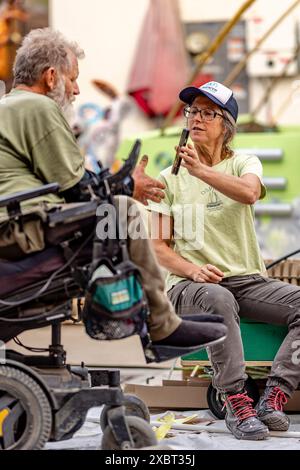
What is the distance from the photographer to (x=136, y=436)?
351cm

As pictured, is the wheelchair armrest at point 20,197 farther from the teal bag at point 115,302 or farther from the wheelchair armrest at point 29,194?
the teal bag at point 115,302

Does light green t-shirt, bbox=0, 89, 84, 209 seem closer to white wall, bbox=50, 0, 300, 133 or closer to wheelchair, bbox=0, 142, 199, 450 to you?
wheelchair, bbox=0, 142, 199, 450

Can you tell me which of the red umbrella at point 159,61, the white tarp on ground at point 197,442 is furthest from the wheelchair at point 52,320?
the red umbrella at point 159,61

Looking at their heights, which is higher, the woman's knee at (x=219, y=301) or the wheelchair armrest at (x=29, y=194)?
the wheelchair armrest at (x=29, y=194)

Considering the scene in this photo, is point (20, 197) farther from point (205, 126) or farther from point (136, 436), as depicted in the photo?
point (205, 126)

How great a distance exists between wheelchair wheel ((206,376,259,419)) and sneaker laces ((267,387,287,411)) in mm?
266

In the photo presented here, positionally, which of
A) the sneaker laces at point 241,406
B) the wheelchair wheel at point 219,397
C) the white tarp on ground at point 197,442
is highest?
the sneaker laces at point 241,406

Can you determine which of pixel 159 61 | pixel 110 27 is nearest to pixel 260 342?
pixel 159 61

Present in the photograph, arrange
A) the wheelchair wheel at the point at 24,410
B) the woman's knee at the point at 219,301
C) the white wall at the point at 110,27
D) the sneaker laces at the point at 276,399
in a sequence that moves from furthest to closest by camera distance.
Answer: the white wall at the point at 110,27 → the sneaker laces at the point at 276,399 → the woman's knee at the point at 219,301 → the wheelchair wheel at the point at 24,410

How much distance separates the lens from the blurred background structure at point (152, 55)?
32.8 ft

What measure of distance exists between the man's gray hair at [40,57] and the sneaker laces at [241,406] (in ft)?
4.48

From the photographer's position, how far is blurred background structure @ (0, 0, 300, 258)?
393 inches

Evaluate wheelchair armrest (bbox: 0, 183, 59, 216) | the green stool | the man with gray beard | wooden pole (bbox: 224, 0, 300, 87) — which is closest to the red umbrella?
wooden pole (bbox: 224, 0, 300, 87)

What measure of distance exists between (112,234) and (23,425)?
645 millimetres
